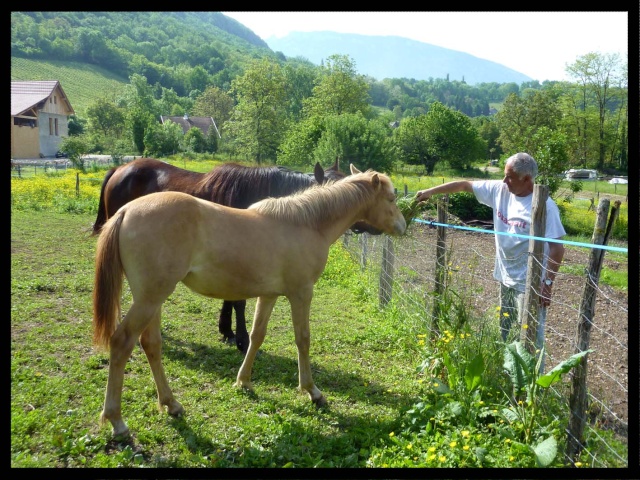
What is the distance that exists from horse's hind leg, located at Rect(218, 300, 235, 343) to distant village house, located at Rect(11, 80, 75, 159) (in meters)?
26.2

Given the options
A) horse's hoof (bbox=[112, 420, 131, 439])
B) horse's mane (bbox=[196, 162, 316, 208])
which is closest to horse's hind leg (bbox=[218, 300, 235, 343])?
horse's mane (bbox=[196, 162, 316, 208])

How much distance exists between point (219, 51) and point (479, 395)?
14408 centimetres

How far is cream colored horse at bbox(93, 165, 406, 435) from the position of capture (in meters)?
3.46

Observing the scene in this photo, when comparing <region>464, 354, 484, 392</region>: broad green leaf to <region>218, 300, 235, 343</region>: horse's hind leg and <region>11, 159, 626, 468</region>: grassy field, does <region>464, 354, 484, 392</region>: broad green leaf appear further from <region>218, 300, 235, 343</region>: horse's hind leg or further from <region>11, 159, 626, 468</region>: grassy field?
<region>218, 300, 235, 343</region>: horse's hind leg

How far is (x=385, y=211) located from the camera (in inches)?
183

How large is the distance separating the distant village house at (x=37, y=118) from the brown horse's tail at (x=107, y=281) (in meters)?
27.4

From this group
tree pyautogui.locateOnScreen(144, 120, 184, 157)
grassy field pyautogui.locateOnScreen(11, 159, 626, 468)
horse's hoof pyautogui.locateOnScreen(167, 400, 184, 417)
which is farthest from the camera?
tree pyautogui.locateOnScreen(144, 120, 184, 157)

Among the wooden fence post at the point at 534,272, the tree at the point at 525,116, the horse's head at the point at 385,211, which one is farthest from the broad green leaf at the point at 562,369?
the tree at the point at 525,116

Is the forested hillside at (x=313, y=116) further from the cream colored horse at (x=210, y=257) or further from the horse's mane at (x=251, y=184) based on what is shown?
the cream colored horse at (x=210, y=257)

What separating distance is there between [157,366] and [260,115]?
44326 mm

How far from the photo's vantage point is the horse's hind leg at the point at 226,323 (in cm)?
568

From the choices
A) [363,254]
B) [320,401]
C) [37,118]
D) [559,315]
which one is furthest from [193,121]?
[320,401]

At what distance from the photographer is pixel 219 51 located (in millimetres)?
132625

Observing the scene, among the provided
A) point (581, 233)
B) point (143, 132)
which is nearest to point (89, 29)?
point (143, 132)
